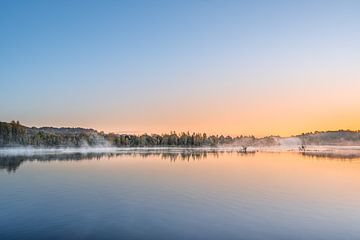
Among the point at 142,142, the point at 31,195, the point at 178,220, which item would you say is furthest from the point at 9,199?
the point at 142,142

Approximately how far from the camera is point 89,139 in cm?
17775

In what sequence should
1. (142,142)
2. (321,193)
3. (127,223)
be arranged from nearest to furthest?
(127,223) < (321,193) < (142,142)

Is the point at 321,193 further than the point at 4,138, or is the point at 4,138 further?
the point at 4,138

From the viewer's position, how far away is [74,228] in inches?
687

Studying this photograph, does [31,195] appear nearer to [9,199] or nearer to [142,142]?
[9,199]

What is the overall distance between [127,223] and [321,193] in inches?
706

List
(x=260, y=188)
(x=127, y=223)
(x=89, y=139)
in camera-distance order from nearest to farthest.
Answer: (x=127, y=223) → (x=260, y=188) → (x=89, y=139)

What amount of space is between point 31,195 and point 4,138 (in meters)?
115

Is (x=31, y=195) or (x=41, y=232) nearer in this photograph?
(x=41, y=232)

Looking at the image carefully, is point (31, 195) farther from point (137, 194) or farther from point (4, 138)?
point (4, 138)

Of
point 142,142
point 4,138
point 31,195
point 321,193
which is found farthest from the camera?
point 142,142

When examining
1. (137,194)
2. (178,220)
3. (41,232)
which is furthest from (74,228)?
(137,194)

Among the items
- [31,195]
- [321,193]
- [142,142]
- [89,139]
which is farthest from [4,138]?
[321,193]

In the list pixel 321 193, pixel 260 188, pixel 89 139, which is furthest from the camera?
pixel 89 139
